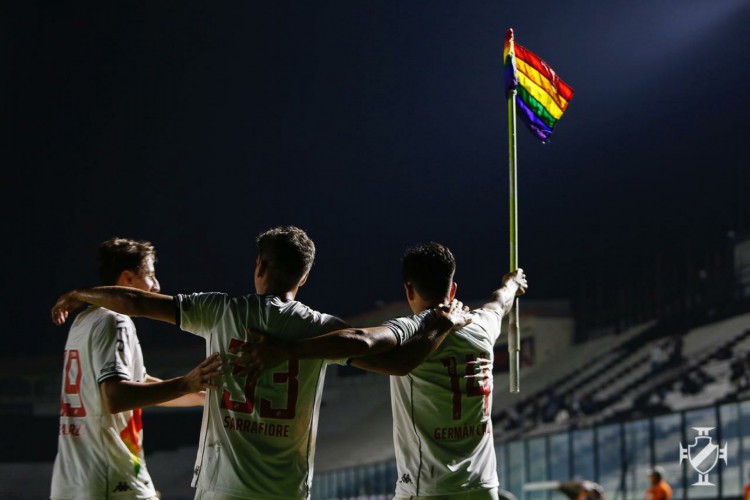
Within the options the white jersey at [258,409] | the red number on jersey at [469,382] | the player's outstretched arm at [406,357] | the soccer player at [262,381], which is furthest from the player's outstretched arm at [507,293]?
the white jersey at [258,409]

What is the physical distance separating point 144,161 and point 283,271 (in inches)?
521

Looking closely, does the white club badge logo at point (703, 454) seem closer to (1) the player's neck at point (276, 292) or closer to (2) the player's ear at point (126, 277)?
(2) the player's ear at point (126, 277)

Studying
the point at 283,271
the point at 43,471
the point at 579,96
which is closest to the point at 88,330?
→ the point at 283,271

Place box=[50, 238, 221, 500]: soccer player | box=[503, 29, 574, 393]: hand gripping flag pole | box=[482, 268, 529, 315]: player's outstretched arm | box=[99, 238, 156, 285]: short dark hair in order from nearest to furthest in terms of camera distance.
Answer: box=[50, 238, 221, 500]: soccer player → box=[99, 238, 156, 285]: short dark hair → box=[482, 268, 529, 315]: player's outstretched arm → box=[503, 29, 574, 393]: hand gripping flag pole

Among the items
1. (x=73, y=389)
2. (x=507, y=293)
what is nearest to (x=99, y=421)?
(x=73, y=389)

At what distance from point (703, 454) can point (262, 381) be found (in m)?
11.4

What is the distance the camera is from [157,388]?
8.09 feet

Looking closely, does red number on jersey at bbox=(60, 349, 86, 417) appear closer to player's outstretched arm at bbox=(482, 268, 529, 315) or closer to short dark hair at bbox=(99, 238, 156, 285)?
short dark hair at bbox=(99, 238, 156, 285)

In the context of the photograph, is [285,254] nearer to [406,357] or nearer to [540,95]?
[406,357]

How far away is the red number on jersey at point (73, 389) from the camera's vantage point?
2.82 m

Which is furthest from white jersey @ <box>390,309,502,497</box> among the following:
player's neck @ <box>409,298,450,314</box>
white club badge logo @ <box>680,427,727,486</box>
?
white club badge logo @ <box>680,427,727,486</box>

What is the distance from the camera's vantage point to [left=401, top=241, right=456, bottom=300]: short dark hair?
269cm

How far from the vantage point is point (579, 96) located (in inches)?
605

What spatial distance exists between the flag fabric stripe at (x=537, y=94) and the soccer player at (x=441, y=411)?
1.64 meters
